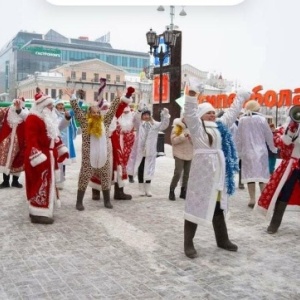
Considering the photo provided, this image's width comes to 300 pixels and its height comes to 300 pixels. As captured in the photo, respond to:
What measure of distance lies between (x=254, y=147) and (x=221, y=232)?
266 cm

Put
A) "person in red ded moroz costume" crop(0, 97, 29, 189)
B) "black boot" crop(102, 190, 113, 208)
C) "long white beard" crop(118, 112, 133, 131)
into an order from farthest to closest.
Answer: "long white beard" crop(118, 112, 133, 131)
"person in red ded moroz costume" crop(0, 97, 29, 189)
"black boot" crop(102, 190, 113, 208)

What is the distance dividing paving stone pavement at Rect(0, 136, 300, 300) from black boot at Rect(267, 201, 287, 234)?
8cm

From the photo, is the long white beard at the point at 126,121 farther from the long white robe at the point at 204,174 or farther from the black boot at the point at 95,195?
the long white robe at the point at 204,174

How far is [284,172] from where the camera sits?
503cm

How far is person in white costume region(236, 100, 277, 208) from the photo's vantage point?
6785 mm

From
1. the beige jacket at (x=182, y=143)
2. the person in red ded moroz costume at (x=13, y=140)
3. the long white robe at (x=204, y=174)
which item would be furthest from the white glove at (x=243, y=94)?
the person in red ded moroz costume at (x=13, y=140)

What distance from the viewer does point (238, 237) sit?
4.98m

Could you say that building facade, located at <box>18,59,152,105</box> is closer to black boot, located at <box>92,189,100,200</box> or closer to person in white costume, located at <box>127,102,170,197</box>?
person in white costume, located at <box>127,102,170,197</box>

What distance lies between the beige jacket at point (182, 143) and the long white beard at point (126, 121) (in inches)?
57.0

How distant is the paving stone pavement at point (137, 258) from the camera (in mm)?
3363

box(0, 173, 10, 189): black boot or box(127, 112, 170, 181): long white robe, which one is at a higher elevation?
box(127, 112, 170, 181): long white robe

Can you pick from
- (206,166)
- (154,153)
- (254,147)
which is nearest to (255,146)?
(254,147)

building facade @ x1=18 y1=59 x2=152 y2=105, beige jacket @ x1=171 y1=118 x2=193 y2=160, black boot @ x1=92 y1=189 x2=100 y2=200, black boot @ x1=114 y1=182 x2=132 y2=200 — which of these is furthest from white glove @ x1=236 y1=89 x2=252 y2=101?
building facade @ x1=18 y1=59 x2=152 y2=105

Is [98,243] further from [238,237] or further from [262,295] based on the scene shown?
[262,295]
